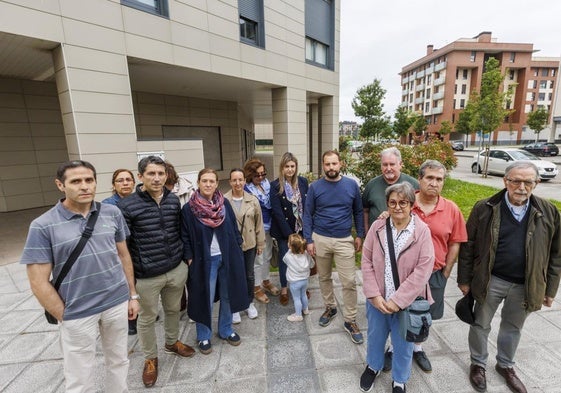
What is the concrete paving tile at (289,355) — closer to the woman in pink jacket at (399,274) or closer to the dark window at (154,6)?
the woman in pink jacket at (399,274)

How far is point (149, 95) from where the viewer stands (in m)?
11.5

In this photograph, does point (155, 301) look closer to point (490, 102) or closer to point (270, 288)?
point (270, 288)

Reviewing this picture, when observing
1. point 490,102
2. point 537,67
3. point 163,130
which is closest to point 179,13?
point 163,130

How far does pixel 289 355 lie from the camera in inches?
116

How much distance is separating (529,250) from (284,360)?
2450 mm

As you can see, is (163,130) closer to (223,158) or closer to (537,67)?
(223,158)

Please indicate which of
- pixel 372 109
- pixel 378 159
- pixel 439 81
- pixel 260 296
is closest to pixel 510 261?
pixel 260 296

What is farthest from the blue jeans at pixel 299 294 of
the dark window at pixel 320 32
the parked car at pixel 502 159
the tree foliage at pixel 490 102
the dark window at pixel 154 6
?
the tree foliage at pixel 490 102

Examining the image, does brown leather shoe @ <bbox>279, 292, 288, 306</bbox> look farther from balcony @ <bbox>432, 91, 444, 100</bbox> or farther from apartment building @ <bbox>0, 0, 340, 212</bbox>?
balcony @ <bbox>432, 91, 444, 100</bbox>

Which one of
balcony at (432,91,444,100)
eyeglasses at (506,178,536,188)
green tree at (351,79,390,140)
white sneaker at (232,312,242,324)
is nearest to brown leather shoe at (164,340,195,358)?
white sneaker at (232,312,242,324)

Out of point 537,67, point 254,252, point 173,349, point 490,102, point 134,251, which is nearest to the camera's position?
point 134,251

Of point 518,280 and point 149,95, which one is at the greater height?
point 149,95

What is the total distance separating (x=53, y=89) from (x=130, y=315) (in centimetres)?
1050

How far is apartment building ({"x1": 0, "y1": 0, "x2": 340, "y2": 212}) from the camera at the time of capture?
5688 mm
